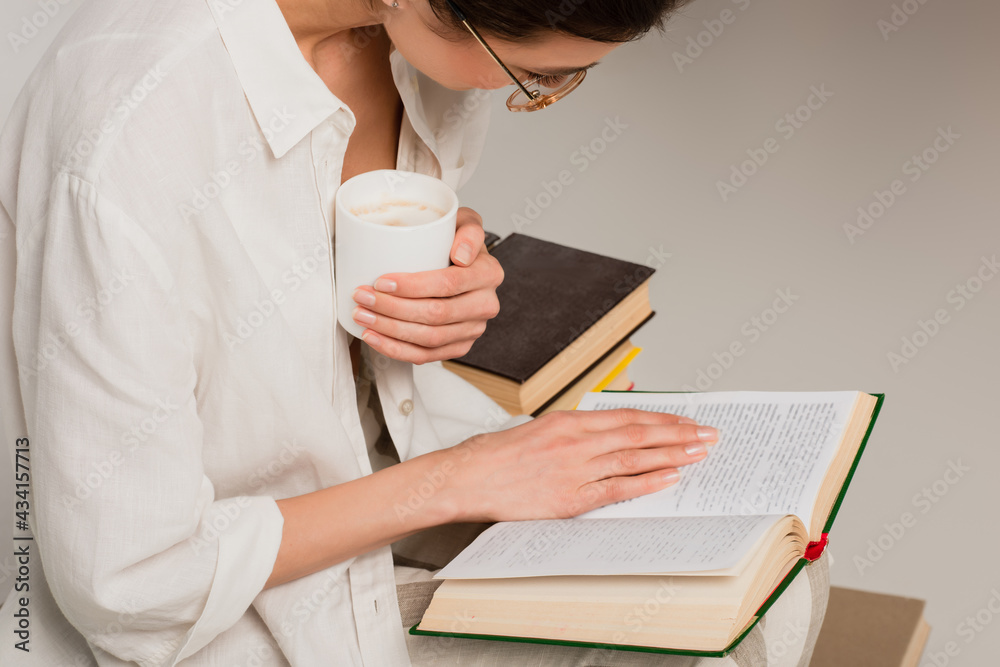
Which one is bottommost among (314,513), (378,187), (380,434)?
(380,434)

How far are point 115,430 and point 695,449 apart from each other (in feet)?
1.86

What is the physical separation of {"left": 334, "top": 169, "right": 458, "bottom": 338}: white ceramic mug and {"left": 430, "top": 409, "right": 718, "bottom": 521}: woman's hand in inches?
7.2

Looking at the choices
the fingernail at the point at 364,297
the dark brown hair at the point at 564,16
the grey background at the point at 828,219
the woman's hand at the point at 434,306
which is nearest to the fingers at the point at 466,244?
the woman's hand at the point at 434,306

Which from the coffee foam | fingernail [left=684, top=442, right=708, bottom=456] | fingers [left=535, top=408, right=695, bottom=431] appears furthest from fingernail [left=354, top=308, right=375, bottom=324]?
fingernail [left=684, top=442, right=708, bottom=456]

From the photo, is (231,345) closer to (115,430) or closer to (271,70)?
(115,430)

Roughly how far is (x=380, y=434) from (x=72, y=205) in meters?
0.56

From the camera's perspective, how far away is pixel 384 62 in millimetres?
1187

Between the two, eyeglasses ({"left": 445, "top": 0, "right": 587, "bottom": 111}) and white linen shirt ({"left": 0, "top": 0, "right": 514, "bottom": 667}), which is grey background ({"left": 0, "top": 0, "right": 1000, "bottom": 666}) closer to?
white linen shirt ({"left": 0, "top": 0, "right": 514, "bottom": 667})

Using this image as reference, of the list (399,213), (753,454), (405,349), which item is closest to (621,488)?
(753,454)

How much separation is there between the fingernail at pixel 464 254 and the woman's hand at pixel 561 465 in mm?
185

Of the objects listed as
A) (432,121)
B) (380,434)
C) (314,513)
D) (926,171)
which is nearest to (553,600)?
(314,513)

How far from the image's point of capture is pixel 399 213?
3.34 ft

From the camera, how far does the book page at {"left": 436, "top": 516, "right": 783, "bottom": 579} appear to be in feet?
2.66

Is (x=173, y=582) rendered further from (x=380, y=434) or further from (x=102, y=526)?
(x=380, y=434)
